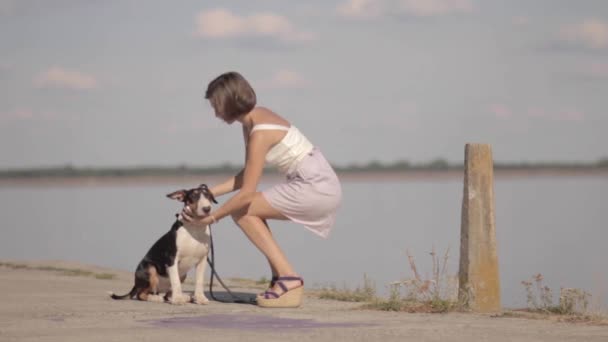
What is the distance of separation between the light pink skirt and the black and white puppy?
59cm

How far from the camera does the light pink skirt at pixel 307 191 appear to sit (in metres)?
9.78

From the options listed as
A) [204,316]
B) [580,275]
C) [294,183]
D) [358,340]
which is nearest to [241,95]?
[294,183]

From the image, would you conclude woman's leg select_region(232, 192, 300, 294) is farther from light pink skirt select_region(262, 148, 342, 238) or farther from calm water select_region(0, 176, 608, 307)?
calm water select_region(0, 176, 608, 307)

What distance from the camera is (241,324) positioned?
8.70 metres

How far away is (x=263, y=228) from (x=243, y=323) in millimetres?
1321

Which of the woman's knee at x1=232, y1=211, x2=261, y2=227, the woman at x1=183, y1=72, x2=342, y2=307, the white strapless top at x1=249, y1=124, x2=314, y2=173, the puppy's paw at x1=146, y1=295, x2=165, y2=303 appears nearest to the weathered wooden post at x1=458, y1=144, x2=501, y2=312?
the woman at x1=183, y1=72, x2=342, y2=307

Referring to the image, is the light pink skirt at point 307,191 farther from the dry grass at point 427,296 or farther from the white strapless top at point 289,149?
the dry grass at point 427,296

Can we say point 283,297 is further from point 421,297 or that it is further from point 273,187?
point 421,297

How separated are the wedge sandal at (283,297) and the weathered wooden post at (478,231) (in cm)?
142

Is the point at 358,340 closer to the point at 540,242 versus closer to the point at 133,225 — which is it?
the point at 540,242

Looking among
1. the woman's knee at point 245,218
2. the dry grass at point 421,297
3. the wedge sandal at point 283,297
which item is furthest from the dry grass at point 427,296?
the woman's knee at point 245,218

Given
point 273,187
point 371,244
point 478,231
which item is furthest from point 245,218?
point 371,244

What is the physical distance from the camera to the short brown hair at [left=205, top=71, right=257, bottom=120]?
9555 millimetres

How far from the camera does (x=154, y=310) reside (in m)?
9.62
